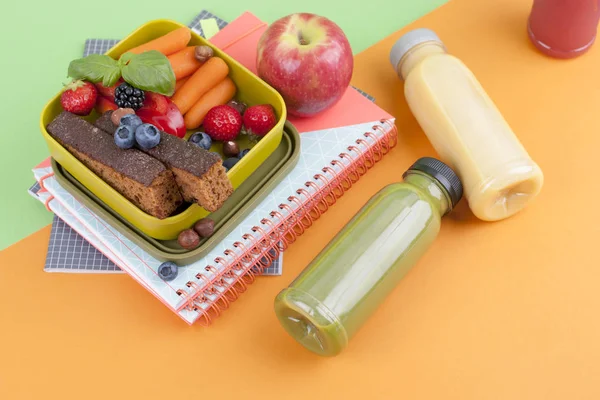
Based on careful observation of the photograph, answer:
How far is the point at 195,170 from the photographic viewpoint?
1.44m

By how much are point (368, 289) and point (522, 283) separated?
14.9 inches

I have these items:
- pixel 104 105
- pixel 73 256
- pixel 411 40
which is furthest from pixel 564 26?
pixel 73 256

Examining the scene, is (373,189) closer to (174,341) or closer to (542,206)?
(542,206)

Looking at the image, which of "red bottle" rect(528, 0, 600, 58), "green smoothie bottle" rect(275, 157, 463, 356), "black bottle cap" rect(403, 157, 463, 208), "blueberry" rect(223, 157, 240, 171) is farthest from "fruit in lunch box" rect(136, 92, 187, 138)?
"red bottle" rect(528, 0, 600, 58)

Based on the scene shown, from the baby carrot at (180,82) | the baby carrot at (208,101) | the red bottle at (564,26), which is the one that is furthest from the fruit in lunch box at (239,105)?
the red bottle at (564,26)

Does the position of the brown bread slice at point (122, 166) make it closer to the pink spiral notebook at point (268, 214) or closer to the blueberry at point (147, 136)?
the blueberry at point (147, 136)

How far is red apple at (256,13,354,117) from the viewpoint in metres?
1.67

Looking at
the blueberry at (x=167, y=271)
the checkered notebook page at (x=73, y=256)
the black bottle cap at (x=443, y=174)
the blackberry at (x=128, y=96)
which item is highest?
the black bottle cap at (x=443, y=174)

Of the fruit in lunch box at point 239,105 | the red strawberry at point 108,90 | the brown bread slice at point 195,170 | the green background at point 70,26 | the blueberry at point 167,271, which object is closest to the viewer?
the brown bread slice at point 195,170

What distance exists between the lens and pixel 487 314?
5.30 feet

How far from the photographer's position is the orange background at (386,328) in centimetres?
156

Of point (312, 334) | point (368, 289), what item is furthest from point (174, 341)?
point (368, 289)

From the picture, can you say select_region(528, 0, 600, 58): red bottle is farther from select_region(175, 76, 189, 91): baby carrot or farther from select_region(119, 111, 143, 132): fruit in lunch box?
select_region(119, 111, 143, 132): fruit in lunch box

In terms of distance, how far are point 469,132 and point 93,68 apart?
2.85ft
